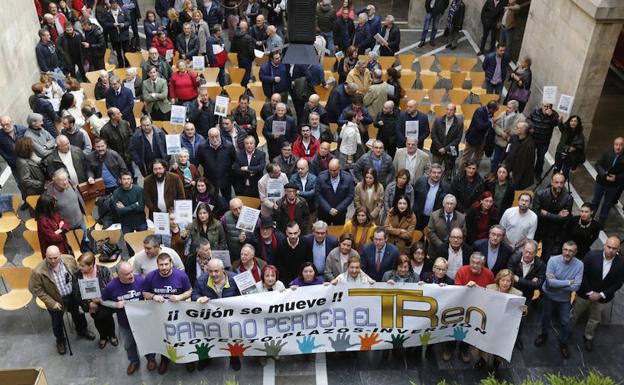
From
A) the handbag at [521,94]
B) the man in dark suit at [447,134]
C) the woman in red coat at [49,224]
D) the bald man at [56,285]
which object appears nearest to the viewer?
the bald man at [56,285]

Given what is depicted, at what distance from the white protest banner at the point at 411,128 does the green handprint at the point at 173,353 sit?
5169 mm

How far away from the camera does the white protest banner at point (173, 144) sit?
9.98 meters

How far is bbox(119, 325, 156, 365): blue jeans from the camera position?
782cm

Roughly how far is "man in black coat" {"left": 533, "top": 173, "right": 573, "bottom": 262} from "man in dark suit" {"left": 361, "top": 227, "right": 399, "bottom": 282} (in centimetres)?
248

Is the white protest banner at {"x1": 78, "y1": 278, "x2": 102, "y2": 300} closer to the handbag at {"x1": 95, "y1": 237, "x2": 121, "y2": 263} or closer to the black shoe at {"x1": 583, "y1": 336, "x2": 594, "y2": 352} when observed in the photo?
the handbag at {"x1": 95, "y1": 237, "x2": 121, "y2": 263}

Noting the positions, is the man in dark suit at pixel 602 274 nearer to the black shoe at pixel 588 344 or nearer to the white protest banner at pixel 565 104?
the black shoe at pixel 588 344

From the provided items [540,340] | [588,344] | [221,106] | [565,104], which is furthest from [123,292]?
[565,104]

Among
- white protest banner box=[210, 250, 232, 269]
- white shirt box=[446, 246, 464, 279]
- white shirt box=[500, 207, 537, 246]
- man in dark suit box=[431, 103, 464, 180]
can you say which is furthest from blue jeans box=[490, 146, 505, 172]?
white protest banner box=[210, 250, 232, 269]

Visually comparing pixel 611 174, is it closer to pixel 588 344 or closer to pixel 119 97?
pixel 588 344

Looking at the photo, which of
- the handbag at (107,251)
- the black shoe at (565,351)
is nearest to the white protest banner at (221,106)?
the handbag at (107,251)

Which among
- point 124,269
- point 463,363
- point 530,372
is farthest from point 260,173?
point 530,372

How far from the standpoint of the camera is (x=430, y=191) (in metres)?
9.47

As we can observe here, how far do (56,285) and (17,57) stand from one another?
25.0ft

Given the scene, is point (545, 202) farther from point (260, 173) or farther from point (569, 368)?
point (260, 173)
